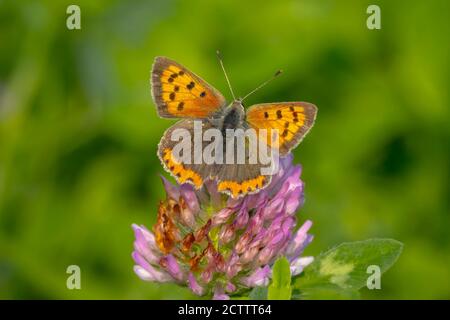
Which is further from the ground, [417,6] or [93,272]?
[417,6]

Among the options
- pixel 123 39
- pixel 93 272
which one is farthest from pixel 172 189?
pixel 123 39

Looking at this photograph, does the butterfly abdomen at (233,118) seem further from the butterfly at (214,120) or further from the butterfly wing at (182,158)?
the butterfly wing at (182,158)

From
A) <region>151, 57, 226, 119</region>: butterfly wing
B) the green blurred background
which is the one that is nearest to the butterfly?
<region>151, 57, 226, 119</region>: butterfly wing

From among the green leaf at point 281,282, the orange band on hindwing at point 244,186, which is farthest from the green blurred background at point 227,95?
the green leaf at point 281,282

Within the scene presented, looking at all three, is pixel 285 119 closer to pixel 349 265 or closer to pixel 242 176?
pixel 242 176

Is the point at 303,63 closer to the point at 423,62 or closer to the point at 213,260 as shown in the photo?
the point at 423,62

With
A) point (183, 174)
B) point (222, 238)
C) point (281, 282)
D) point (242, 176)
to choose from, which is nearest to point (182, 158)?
point (183, 174)

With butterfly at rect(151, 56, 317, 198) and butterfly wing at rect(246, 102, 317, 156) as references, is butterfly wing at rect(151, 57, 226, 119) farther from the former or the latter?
butterfly wing at rect(246, 102, 317, 156)
